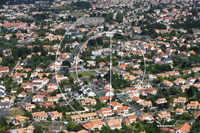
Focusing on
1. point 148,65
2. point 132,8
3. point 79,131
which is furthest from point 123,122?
point 132,8

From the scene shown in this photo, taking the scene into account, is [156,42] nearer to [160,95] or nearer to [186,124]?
[160,95]

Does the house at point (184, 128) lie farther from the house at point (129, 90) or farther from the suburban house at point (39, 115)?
the suburban house at point (39, 115)

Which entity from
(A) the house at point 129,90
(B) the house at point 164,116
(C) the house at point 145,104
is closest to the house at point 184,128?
(B) the house at point 164,116

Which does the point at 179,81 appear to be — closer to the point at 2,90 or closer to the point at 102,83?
the point at 102,83

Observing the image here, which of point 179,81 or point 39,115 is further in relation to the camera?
point 179,81

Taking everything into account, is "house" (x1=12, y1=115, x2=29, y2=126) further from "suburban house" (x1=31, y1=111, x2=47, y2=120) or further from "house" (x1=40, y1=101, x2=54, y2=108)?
"house" (x1=40, y1=101, x2=54, y2=108)

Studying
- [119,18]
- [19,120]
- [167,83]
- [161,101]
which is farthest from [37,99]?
[119,18]
